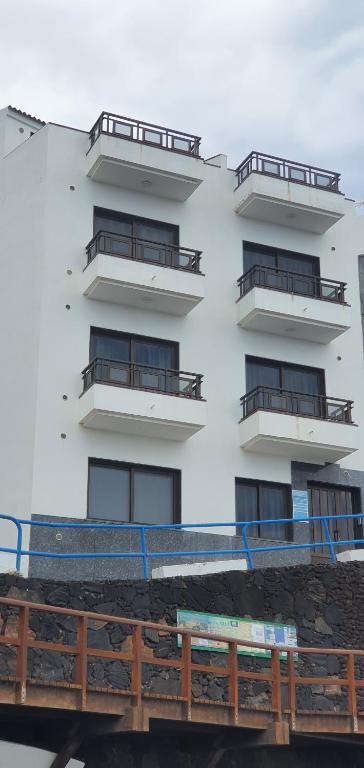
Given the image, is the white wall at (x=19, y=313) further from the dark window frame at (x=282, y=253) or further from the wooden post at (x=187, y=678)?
the wooden post at (x=187, y=678)

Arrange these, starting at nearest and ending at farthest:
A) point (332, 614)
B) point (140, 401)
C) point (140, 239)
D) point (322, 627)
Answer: point (322, 627) < point (332, 614) < point (140, 401) < point (140, 239)

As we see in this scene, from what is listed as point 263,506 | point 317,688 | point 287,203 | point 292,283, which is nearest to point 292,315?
point 292,283

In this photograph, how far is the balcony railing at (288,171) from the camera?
32.2m

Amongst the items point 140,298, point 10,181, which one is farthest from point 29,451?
point 10,181

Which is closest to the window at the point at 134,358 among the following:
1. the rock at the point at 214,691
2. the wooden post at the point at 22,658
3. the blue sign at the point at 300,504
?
the blue sign at the point at 300,504

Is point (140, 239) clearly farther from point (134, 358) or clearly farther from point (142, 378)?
point (142, 378)

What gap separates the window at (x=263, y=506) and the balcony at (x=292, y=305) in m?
4.06

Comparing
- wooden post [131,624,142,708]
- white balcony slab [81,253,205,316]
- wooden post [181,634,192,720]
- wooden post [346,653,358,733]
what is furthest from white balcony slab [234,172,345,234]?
wooden post [131,624,142,708]

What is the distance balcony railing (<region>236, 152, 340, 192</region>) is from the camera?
32.2 meters

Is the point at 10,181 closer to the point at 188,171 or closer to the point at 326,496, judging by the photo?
the point at 188,171

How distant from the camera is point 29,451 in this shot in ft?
90.8

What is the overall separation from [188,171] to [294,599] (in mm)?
12179

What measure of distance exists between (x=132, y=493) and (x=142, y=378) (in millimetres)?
2792

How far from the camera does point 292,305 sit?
102 feet
